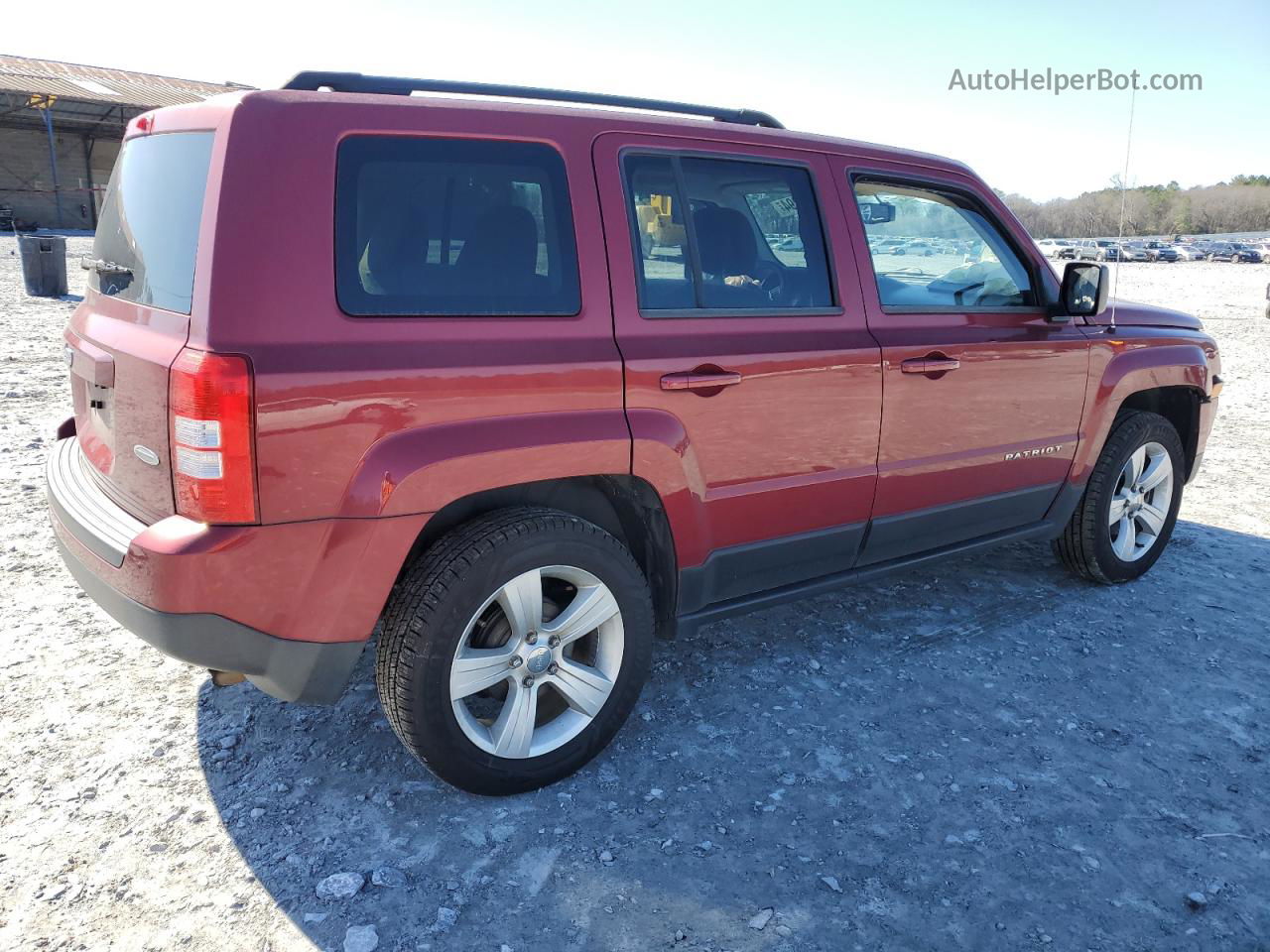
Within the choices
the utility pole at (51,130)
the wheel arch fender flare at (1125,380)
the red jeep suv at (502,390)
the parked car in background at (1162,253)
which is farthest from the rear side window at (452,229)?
the parked car in background at (1162,253)

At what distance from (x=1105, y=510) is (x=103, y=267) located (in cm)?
422

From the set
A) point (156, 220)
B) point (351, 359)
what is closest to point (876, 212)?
point (351, 359)

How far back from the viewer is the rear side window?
2350 mm

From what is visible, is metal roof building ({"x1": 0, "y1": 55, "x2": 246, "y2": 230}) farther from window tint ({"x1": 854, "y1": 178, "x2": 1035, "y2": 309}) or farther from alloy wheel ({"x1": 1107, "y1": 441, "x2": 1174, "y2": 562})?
alloy wheel ({"x1": 1107, "y1": 441, "x2": 1174, "y2": 562})

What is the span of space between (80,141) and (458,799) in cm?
4454

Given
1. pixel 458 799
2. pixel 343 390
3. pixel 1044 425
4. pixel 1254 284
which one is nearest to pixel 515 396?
pixel 343 390

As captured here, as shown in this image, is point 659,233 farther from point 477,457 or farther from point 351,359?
point 351,359

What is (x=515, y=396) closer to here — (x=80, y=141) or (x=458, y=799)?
(x=458, y=799)

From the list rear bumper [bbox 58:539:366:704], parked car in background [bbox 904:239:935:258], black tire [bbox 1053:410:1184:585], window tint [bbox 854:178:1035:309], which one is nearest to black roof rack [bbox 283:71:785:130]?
window tint [bbox 854:178:1035:309]

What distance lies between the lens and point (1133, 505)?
453 centimetres

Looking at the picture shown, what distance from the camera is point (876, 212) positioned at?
3432 millimetres

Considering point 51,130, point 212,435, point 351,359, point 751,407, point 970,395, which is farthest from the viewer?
point 51,130

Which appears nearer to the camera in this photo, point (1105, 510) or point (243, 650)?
point (243, 650)

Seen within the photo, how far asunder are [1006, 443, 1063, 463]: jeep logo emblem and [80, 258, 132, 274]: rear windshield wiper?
329 centimetres
